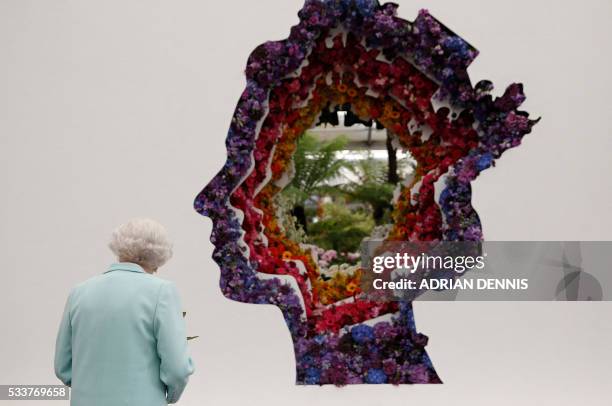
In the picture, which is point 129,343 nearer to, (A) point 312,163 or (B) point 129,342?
(B) point 129,342

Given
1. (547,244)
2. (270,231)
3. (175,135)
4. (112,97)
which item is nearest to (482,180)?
(547,244)

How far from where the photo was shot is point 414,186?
403 centimetres

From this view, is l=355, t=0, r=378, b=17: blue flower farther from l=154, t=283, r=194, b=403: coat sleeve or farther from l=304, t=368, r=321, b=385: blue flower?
l=154, t=283, r=194, b=403: coat sleeve

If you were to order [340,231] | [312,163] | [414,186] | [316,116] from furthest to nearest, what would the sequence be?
1. [340,231]
2. [312,163]
3. [316,116]
4. [414,186]

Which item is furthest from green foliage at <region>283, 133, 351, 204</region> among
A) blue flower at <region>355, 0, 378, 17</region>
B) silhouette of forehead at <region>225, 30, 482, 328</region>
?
Answer: blue flower at <region>355, 0, 378, 17</region>

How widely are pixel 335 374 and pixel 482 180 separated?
1.34 m

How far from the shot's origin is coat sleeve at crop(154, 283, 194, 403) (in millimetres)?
1945

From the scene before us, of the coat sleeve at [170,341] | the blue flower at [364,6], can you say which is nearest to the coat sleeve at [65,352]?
the coat sleeve at [170,341]

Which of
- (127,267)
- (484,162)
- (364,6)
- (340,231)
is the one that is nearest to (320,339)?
(484,162)

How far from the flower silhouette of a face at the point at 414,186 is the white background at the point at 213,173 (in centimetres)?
8

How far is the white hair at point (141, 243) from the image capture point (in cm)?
203

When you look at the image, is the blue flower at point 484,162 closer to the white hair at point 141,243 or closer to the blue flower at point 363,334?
the blue flower at point 363,334

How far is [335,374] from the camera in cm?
380

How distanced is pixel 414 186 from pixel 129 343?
2414mm
